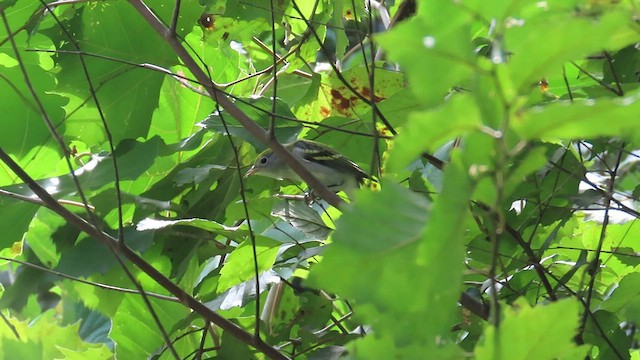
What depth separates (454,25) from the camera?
1.26ft

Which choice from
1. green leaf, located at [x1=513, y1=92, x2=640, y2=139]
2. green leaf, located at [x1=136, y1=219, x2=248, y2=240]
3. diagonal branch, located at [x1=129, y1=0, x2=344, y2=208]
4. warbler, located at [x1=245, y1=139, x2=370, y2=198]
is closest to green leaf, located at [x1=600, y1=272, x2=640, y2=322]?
diagonal branch, located at [x1=129, y1=0, x2=344, y2=208]

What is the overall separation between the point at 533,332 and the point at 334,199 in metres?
0.41

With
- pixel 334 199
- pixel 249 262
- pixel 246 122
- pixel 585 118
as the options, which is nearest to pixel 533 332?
pixel 585 118

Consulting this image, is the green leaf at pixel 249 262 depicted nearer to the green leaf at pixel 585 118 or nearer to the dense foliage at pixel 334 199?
the dense foliage at pixel 334 199

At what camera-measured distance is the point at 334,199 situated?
0.84m

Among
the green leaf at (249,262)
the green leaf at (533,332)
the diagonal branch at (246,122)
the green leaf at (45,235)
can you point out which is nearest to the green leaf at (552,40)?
the green leaf at (533,332)

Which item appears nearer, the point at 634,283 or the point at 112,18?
the point at 634,283

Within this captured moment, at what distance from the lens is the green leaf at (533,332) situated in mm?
450

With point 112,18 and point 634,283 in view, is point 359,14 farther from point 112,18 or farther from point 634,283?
point 634,283

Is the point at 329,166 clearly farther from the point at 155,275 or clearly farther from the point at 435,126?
the point at 435,126

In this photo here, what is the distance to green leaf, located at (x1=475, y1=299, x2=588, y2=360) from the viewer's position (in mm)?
450

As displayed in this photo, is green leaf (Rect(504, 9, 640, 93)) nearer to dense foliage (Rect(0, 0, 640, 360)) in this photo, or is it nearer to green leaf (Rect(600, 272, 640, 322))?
dense foliage (Rect(0, 0, 640, 360))

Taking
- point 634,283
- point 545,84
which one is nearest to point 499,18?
point 634,283

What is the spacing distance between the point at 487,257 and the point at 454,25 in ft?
2.33
